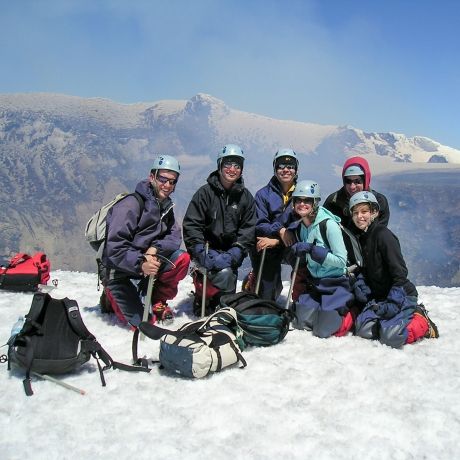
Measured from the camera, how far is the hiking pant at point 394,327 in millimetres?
6367

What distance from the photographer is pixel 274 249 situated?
337 inches

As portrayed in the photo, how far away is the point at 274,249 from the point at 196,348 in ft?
12.5

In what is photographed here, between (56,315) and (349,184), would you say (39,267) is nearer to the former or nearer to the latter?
(56,315)

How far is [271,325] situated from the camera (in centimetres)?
639

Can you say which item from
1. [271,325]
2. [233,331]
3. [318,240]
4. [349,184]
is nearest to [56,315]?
[233,331]

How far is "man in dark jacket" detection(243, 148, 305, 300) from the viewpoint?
8211 millimetres

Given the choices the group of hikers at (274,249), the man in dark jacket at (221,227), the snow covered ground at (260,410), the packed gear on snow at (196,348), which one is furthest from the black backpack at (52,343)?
the man in dark jacket at (221,227)

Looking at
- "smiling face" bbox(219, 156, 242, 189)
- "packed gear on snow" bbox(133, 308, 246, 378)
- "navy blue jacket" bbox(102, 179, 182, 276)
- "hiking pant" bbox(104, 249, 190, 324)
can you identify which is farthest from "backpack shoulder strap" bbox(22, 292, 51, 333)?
"smiling face" bbox(219, 156, 242, 189)

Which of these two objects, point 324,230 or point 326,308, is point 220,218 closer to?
point 324,230

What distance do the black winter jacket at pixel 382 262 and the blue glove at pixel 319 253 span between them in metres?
0.69

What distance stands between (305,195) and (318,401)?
3673 mm

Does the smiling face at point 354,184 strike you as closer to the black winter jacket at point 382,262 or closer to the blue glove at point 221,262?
the black winter jacket at point 382,262

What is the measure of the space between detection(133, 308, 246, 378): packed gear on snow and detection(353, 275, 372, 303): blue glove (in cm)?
246

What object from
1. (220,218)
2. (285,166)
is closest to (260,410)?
(220,218)
